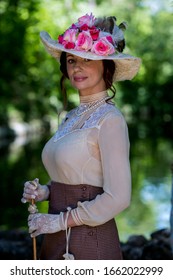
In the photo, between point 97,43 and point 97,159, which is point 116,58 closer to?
point 97,43

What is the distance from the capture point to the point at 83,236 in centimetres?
246

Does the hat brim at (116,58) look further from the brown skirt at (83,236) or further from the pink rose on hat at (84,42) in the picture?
the brown skirt at (83,236)

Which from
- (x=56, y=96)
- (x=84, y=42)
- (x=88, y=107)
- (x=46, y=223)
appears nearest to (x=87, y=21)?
(x=84, y=42)

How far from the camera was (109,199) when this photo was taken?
2.33 metres

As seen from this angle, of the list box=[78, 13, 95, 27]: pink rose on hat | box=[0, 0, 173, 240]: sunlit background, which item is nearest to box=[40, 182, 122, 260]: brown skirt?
box=[78, 13, 95, 27]: pink rose on hat

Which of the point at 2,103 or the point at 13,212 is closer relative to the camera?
the point at 13,212

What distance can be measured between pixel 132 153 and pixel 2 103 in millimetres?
7258

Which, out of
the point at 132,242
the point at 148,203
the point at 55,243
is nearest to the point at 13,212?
the point at 148,203

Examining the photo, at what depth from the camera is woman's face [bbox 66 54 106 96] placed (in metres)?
2.49

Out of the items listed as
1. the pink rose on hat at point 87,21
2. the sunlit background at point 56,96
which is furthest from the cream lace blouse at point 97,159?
the sunlit background at point 56,96

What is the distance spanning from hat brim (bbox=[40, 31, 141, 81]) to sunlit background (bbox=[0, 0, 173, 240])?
7252 mm

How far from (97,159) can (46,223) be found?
0.31 m

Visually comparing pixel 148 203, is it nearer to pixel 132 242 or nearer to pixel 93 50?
pixel 132 242

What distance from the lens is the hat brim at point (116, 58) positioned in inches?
96.8
